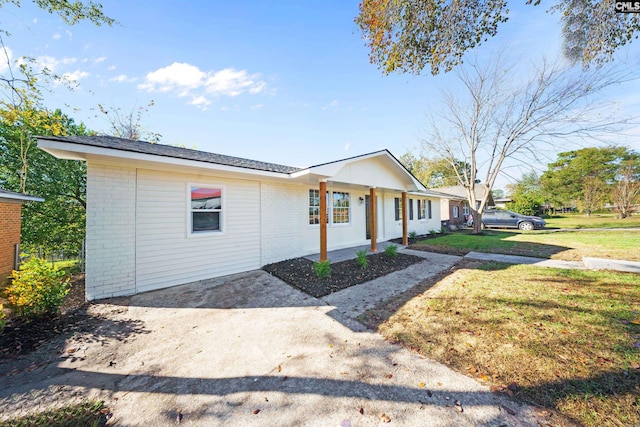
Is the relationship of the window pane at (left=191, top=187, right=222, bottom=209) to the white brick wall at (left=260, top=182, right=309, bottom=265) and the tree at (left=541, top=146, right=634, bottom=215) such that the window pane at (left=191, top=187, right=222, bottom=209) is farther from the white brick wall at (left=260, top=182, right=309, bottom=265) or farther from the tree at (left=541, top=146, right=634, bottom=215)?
the tree at (left=541, top=146, right=634, bottom=215)

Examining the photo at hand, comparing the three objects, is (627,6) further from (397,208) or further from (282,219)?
(397,208)

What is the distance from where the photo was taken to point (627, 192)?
2255cm

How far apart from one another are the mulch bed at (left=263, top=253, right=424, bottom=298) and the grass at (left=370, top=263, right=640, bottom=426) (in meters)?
1.52

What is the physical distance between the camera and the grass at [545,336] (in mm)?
2119

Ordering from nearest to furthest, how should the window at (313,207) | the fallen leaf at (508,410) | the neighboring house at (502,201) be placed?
1. the fallen leaf at (508,410)
2. the window at (313,207)
3. the neighboring house at (502,201)

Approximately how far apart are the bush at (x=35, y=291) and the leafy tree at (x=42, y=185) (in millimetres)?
12137

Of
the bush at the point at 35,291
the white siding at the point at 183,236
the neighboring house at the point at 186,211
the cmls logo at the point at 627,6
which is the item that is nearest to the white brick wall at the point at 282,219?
the neighboring house at the point at 186,211

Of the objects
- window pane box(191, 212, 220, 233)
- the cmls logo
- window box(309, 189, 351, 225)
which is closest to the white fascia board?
window pane box(191, 212, 220, 233)

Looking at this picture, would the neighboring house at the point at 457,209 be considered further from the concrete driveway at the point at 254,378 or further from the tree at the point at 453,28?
the concrete driveway at the point at 254,378

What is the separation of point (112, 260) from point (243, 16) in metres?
7.57

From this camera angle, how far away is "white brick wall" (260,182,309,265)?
7.49m

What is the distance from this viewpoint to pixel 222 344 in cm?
325

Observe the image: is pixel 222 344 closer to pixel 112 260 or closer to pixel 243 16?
pixel 112 260

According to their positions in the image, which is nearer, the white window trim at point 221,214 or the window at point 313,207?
the white window trim at point 221,214
